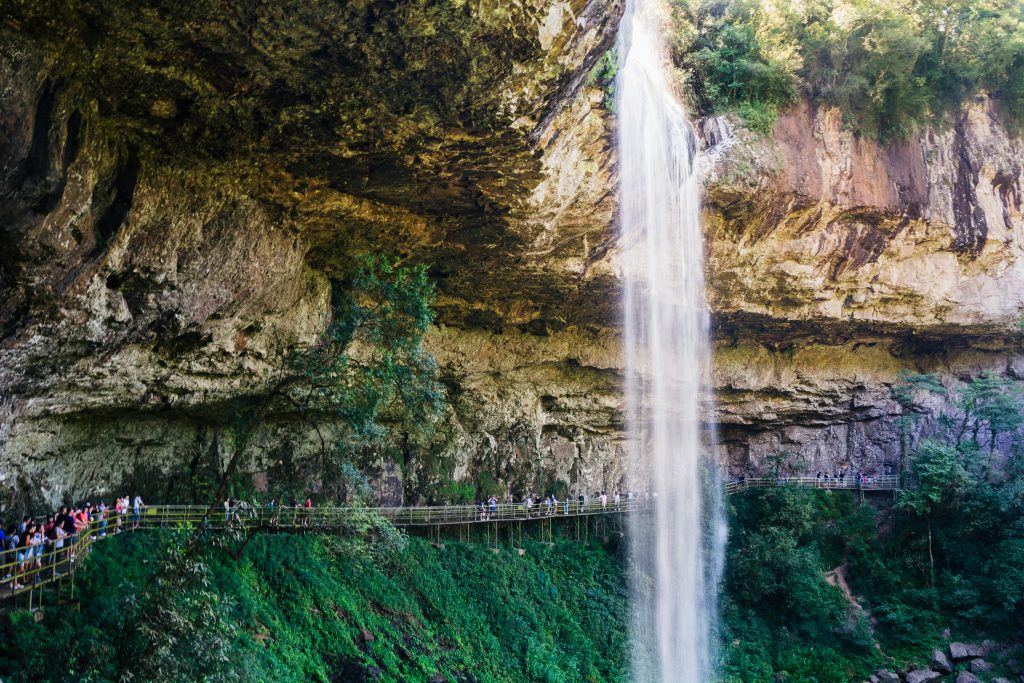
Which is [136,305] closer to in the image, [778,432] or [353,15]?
[353,15]

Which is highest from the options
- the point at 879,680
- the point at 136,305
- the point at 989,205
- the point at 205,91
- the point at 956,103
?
the point at 956,103

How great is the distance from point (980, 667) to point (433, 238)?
57.9 feet

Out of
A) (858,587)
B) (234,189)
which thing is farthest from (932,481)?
(234,189)

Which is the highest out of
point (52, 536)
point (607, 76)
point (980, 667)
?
point (607, 76)

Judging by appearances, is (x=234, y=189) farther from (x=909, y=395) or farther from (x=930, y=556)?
(x=909, y=395)

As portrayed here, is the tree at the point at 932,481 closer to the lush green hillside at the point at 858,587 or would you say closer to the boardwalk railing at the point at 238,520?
the lush green hillside at the point at 858,587

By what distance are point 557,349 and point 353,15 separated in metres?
15.4

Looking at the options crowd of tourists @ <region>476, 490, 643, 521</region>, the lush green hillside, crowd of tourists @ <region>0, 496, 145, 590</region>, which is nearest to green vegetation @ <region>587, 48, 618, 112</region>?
crowd of tourists @ <region>476, 490, 643, 521</region>

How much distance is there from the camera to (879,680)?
73.8 feet

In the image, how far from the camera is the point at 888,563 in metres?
26.6

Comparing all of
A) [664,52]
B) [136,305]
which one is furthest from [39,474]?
[664,52]

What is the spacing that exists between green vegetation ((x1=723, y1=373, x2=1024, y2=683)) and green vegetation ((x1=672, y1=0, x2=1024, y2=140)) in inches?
344

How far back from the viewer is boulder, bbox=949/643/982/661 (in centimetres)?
2333

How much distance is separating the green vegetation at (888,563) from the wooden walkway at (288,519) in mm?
1341
